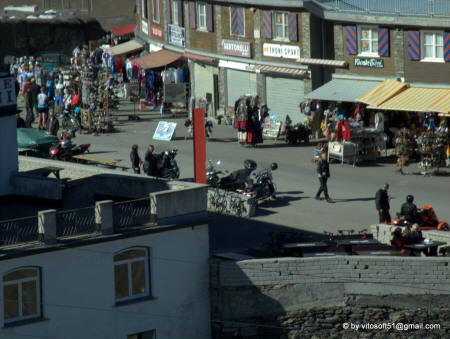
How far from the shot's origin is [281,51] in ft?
144

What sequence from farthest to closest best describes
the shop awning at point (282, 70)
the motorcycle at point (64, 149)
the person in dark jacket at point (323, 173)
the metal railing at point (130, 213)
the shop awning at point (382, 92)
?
the shop awning at point (282, 70) < the shop awning at point (382, 92) < the motorcycle at point (64, 149) < the person in dark jacket at point (323, 173) < the metal railing at point (130, 213)

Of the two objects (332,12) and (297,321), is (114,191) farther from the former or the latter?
(332,12)

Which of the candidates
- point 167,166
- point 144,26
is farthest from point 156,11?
point 167,166

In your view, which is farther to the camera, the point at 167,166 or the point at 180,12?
the point at 180,12

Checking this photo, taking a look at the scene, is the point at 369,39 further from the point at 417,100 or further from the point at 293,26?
the point at 417,100

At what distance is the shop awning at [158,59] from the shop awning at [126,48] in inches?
204

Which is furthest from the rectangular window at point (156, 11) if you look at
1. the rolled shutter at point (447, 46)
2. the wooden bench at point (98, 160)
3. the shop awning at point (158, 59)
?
the rolled shutter at point (447, 46)

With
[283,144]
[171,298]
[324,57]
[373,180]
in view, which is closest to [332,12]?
[324,57]

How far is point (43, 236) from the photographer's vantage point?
2495 cm

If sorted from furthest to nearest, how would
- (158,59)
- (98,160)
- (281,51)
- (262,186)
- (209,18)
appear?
(158,59), (209,18), (281,51), (98,160), (262,186)

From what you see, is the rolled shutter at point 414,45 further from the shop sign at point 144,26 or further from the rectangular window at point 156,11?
the shop sign at point 144,26

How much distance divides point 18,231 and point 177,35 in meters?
27.0

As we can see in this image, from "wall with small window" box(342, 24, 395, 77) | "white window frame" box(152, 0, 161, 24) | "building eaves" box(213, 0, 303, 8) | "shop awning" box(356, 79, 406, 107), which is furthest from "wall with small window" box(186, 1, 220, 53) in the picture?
"shop awning" box(356, 79, 406, 107)

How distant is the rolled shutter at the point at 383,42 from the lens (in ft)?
132
